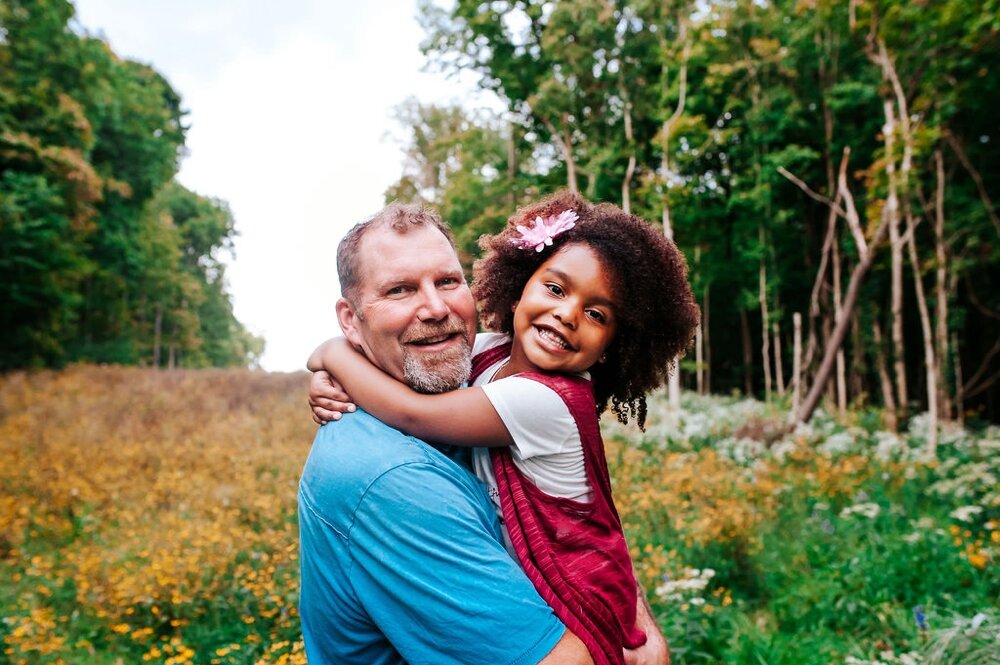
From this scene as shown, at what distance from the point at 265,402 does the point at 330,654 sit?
12618 mm

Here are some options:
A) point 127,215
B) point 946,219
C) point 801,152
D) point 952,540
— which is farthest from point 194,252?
point 952,540

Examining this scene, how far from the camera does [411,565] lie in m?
1.28

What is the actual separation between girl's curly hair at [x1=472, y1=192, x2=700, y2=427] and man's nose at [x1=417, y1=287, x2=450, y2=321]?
587mm

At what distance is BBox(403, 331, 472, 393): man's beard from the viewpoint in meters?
1.71

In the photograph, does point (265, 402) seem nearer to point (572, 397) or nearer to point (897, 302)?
point (897, 302)

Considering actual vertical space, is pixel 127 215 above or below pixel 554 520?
above

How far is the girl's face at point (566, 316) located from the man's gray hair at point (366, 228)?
1.14ft

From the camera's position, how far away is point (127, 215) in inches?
1048

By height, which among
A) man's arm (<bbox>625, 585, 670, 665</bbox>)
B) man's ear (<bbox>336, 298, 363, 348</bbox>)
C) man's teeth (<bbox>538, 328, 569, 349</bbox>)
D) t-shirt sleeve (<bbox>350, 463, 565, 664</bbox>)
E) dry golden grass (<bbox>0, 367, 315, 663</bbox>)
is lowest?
dry golden grass (<bbox>0, 367, 315, 663</bbox>)

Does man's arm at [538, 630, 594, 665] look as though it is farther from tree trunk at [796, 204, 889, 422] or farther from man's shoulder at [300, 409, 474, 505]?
tree trunk at [796, 204, 889, 422]

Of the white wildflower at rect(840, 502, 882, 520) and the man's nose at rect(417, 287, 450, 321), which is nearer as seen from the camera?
the man's nose at rect(417, 287, 450, 321)

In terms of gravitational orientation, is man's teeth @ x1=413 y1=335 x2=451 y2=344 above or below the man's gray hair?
below

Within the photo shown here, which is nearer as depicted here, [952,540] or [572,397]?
[572,397]

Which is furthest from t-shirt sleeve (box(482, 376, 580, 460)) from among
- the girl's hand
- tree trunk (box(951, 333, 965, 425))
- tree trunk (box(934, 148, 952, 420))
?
tree trunk (box(951, 333, 965, 425))
